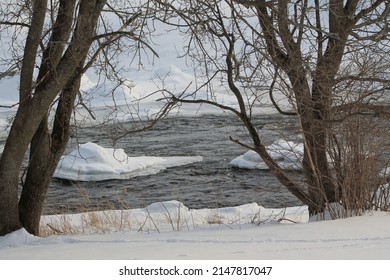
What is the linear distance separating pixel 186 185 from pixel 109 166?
291 cm

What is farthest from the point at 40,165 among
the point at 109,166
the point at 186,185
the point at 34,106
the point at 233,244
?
the point at 109,166

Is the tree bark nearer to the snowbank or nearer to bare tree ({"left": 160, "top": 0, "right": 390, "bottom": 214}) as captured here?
bare tree ({"left": 160, "top": 0, "right": 390, "bottom": 214})

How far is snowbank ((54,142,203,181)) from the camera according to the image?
1531 cm

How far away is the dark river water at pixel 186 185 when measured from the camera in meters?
12.2

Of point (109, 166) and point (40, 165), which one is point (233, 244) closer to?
point (40, 165)

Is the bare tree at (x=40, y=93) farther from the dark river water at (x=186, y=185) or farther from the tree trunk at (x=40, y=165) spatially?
the dark river water at (x=186, y=185)

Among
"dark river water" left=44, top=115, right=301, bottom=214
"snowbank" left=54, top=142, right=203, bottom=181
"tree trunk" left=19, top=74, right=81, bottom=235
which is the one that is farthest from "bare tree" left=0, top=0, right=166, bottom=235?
"snowbank" left=54, top=142, right=203, bottom=181

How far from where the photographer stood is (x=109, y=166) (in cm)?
1592

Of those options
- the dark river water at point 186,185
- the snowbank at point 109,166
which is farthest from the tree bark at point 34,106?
the snowbank at point 109,166

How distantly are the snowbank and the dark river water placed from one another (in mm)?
369

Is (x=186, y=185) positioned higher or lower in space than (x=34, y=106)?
lower
